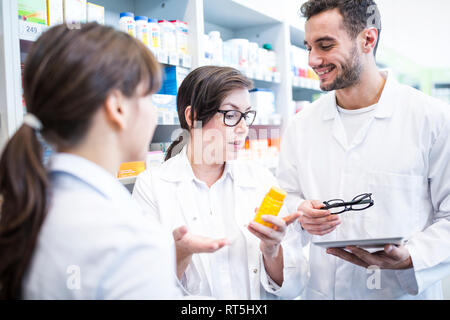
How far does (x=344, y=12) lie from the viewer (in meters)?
1.54

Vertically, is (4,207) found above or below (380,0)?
below

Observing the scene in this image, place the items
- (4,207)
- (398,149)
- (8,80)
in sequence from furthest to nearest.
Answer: (398,149) → (8,80) → (4,207)

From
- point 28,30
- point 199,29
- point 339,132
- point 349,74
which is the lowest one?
point 339,132

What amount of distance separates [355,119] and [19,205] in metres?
1.38

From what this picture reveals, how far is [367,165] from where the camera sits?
1.50 m

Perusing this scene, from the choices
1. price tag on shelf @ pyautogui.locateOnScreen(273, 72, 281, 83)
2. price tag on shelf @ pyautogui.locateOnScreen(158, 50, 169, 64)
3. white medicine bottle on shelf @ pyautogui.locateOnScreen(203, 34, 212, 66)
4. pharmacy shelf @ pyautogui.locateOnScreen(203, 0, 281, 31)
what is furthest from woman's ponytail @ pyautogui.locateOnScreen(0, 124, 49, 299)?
price tag on shelf @ pyautogui.locateOnScreen(273, 72, 281, 83)

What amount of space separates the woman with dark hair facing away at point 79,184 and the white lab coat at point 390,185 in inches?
41.0

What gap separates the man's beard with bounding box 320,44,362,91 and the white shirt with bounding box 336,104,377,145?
13 centimetres

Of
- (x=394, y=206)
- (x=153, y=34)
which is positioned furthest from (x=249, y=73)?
(x=394, y=206)

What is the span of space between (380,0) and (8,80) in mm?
2463

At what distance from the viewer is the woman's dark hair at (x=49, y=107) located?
64 centimetres

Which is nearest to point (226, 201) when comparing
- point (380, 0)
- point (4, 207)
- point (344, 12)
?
point (4, 207)

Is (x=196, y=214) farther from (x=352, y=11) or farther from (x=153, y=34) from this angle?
(x=352, y=11)
